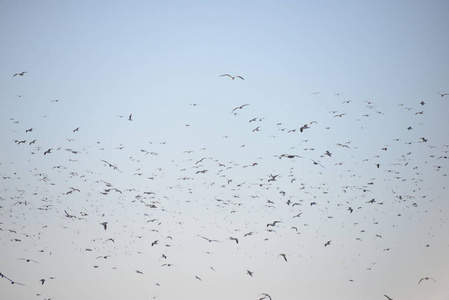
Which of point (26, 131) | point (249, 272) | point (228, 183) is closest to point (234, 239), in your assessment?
point (249, 272)

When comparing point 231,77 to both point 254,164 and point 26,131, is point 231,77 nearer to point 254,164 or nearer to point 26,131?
point 254,164

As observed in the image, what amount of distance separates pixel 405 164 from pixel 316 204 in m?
6.52

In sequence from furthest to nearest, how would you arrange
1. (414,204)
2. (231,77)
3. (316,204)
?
(414,204), (316,204), (231,77)

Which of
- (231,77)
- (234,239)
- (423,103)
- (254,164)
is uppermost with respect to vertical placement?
(231,77)

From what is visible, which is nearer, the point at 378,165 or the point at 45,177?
the point at 378,165

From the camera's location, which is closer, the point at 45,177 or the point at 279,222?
the point at 279,222

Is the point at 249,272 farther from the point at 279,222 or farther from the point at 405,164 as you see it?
the point at 405,164

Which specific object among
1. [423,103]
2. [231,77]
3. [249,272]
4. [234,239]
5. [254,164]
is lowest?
[249,272]

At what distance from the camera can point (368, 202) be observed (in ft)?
87.9

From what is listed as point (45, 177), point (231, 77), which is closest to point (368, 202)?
point (231, 77)

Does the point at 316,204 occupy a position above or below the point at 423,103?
below

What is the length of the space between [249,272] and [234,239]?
2.06 metres

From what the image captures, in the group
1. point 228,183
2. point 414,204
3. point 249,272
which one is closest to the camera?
point 249,272

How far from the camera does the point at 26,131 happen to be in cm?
2362
